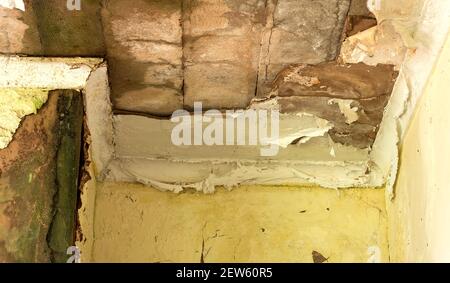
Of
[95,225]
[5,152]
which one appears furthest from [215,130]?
[5,152]

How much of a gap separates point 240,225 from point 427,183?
0.78 meters

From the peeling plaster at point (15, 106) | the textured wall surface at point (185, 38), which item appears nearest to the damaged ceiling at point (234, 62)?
the textured wall surface at point (185, 38)

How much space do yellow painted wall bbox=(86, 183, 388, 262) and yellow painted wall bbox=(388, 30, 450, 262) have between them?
15cm

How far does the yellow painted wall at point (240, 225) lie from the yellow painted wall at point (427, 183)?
15 cm

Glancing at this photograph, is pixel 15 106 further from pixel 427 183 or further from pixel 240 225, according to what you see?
pixel 427 183

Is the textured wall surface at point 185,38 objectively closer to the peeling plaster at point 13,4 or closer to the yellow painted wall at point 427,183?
the peeling plaster at point 13,4

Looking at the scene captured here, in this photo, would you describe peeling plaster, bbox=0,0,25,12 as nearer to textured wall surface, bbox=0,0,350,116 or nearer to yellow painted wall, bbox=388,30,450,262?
textured wall surface, bbox=0,0,350,116

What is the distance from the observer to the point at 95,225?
2.84m

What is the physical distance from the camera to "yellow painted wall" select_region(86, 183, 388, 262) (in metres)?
2.81

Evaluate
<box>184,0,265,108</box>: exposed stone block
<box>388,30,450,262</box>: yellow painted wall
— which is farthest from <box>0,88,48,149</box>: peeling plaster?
<box>388,30,450,262</box>: yellow painted wall

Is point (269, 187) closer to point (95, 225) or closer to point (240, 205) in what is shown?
point (240, 205)
